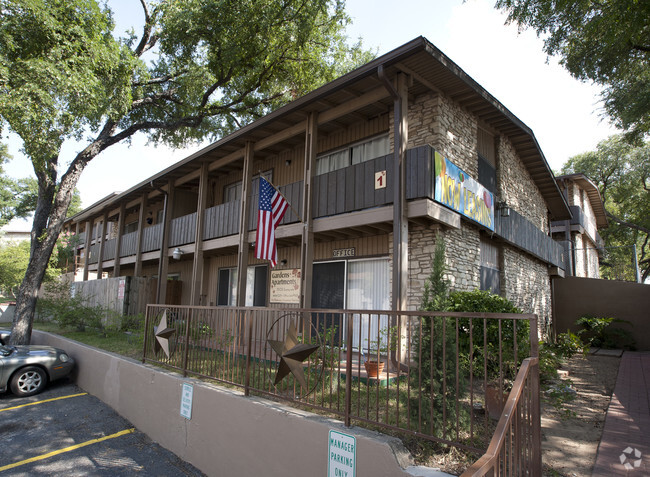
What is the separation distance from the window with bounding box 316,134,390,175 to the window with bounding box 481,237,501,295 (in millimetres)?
3815

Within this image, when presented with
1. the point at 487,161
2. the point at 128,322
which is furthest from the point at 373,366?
the point at 128,322

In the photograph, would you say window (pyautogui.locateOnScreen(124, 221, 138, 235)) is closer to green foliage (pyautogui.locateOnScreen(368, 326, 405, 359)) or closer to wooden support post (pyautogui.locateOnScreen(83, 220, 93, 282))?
wooden support post (pyautogui.locateOnScreen(83, 220, 93, 282))

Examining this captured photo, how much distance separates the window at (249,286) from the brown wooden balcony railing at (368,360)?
5.29m

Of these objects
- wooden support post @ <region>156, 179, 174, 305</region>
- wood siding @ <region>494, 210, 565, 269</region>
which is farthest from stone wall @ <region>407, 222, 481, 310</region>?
wooden support post @ <region>156, 179, 174, 305</region>

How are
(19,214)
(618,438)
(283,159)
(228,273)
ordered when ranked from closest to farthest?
(618,438), (283,159), (228,273), (19,214)

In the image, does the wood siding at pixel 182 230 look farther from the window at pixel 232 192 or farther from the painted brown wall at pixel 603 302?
the painted brown wall at pixel 603 302

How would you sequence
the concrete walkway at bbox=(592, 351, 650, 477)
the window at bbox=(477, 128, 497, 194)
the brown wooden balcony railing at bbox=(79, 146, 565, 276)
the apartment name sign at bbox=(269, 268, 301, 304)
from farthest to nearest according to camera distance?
the apartment name sign at bbox=(269, 268, 301, 304), the window at bbox=(477, 128, 497, 194), the brown wooden balcony railing at bbox=(79, 146, 565, 276), the concrete walkway at bbox=(592, 351, 650, 477)

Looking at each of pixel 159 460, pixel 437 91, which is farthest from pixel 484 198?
pixel 159 460

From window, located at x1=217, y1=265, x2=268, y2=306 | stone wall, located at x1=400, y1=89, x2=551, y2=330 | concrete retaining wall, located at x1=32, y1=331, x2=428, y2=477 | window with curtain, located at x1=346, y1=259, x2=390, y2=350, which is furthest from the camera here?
window, located at x1=217, y1=265, x2=268, y2=306

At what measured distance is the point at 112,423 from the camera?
683 cm

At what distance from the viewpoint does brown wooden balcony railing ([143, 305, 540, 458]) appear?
10.7 feet

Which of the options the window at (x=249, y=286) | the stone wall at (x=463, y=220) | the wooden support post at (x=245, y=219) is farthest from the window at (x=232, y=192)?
the stone wall at (x=463, y=220)

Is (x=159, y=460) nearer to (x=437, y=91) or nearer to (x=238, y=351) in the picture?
(x=238, y=351)

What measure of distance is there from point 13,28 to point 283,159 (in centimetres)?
743
